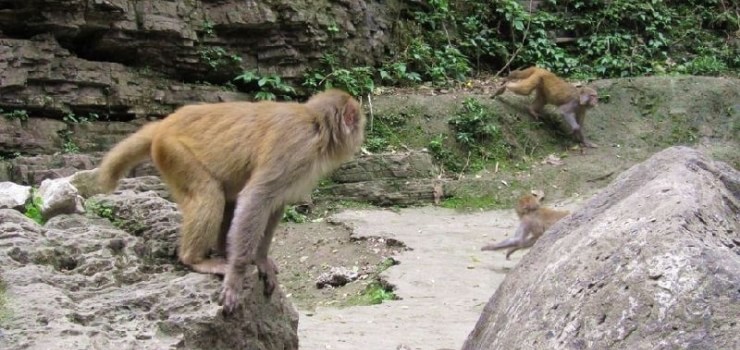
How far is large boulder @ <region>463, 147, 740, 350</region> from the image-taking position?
11.0ft

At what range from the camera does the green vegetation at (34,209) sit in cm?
566

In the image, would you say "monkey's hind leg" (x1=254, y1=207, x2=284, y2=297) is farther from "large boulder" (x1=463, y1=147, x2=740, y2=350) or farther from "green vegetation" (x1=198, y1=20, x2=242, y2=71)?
"green vegetation" (x1=198, y1=20, x2=242, y2=71)

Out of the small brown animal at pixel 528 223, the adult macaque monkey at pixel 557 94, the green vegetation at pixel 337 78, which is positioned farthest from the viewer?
the green vegetation at pixel 337 78

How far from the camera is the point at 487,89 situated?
685 inches

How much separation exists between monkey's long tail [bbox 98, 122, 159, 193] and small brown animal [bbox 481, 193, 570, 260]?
6.00 m

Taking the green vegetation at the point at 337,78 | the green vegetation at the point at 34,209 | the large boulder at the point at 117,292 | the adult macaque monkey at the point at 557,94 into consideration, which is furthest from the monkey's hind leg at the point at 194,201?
the adult macaque monkey at the point at 557,94

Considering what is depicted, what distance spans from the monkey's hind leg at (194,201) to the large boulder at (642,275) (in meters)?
1.55

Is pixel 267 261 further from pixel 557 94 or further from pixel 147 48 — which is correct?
pixel 557 94

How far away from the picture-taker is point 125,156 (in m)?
5.54

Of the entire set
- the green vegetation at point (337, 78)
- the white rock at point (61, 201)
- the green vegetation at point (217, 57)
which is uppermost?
the white rock at point (61, 201)

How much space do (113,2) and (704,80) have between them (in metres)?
10.5

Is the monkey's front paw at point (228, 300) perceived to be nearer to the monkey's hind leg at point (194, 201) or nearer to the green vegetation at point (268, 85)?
the monkey's hind leg at point (194, 201)

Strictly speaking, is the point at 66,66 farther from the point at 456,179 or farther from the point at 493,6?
the point at 493,6

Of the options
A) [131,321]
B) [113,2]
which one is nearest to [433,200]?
[113,2]
